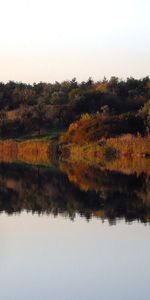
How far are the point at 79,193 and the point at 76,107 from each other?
2057 inches

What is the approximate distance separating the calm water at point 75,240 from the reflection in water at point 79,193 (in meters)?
0.04

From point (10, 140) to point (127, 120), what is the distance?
538 inches

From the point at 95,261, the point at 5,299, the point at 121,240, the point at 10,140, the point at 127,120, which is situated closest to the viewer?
the point at 5,299

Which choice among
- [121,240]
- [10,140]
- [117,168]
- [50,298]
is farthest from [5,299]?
[10,140]

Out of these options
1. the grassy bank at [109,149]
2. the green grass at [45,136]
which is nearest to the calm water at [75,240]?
the grassy bank at [109,149]

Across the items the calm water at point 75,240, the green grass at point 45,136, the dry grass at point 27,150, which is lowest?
the calm water at point 75,240

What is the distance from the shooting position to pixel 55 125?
8181cm

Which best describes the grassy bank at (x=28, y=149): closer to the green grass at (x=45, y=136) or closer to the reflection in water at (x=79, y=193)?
the green grass at (x=45, y=136)

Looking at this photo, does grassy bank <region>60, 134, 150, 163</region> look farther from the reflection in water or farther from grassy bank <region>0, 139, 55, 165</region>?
the reflection in water

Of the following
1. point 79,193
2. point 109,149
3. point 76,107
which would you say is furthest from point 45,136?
point 79,193

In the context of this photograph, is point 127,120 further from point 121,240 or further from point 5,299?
point 5,299

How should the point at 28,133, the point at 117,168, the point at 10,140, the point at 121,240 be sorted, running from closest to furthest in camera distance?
the point at 121,240
the point at 117,168
the point at 10,140
the point at 28,133

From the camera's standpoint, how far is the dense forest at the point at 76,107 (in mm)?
66875

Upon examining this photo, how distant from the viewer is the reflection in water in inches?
1051
